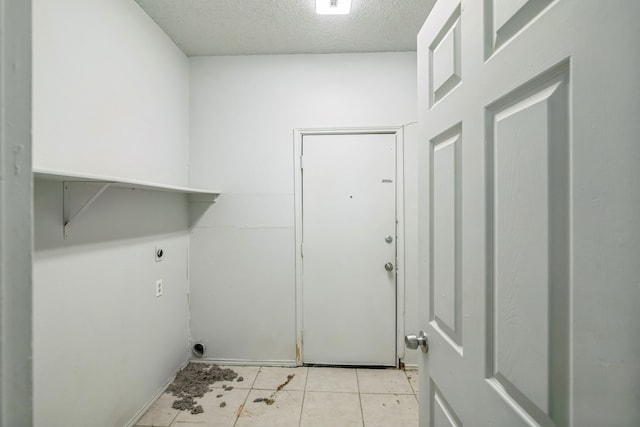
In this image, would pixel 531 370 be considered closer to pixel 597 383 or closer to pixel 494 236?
pixel 597 383

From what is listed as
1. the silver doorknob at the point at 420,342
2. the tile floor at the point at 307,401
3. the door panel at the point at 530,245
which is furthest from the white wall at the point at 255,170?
the door panel at the point at 530,245

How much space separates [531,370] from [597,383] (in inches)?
5.3

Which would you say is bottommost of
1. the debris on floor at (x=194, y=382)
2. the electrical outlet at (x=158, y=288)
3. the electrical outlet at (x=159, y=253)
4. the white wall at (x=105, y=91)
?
the debris on floor at (x=194, y=382)

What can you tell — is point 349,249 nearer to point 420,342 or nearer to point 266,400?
point 266,400

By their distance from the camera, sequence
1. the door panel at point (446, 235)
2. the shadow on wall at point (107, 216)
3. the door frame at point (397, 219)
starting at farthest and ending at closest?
1. the door frame at point (397, 219)
2. the shadow on wall at point (107, 216)
3. the door panel at point (446, 235)

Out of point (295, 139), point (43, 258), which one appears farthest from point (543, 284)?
point (295, 139)

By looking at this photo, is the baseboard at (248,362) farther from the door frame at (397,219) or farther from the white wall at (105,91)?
the white wall at (105,91)

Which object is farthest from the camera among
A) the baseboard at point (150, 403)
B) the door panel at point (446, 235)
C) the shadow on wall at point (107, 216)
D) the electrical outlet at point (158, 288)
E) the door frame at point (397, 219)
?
the door frame at point (397, 219)

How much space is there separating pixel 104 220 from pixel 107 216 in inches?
1.2

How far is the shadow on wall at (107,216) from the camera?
1180 millimetres

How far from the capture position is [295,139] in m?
2.31

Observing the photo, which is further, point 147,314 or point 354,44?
point 354,44

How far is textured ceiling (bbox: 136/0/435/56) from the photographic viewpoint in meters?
1.77

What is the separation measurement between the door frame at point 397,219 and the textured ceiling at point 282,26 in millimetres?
657
